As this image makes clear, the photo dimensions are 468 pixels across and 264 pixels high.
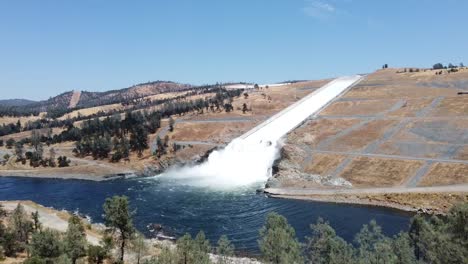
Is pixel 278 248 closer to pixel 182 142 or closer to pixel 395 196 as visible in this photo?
pixel 395 196

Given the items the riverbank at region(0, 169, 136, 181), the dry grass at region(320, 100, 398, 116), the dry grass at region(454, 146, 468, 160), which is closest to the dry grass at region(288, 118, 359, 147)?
the dry grass at region(320, 100, 398, 116)

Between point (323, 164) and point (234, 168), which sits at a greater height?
point (323, 164)

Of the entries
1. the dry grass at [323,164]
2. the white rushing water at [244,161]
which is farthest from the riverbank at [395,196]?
the white rushing water at [244,161]

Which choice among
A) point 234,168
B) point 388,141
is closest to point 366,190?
point 388,141

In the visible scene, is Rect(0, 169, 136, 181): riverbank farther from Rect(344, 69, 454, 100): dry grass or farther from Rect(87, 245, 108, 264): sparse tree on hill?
Rect(344, 69, 454, 100): dry grass

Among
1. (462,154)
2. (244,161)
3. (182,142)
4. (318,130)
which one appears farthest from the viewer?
(182,142)

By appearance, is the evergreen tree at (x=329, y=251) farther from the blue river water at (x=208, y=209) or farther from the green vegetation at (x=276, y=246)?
the blue river water at (x=208, y=209)

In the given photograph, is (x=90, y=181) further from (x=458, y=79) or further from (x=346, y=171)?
(x=458, y=79)
